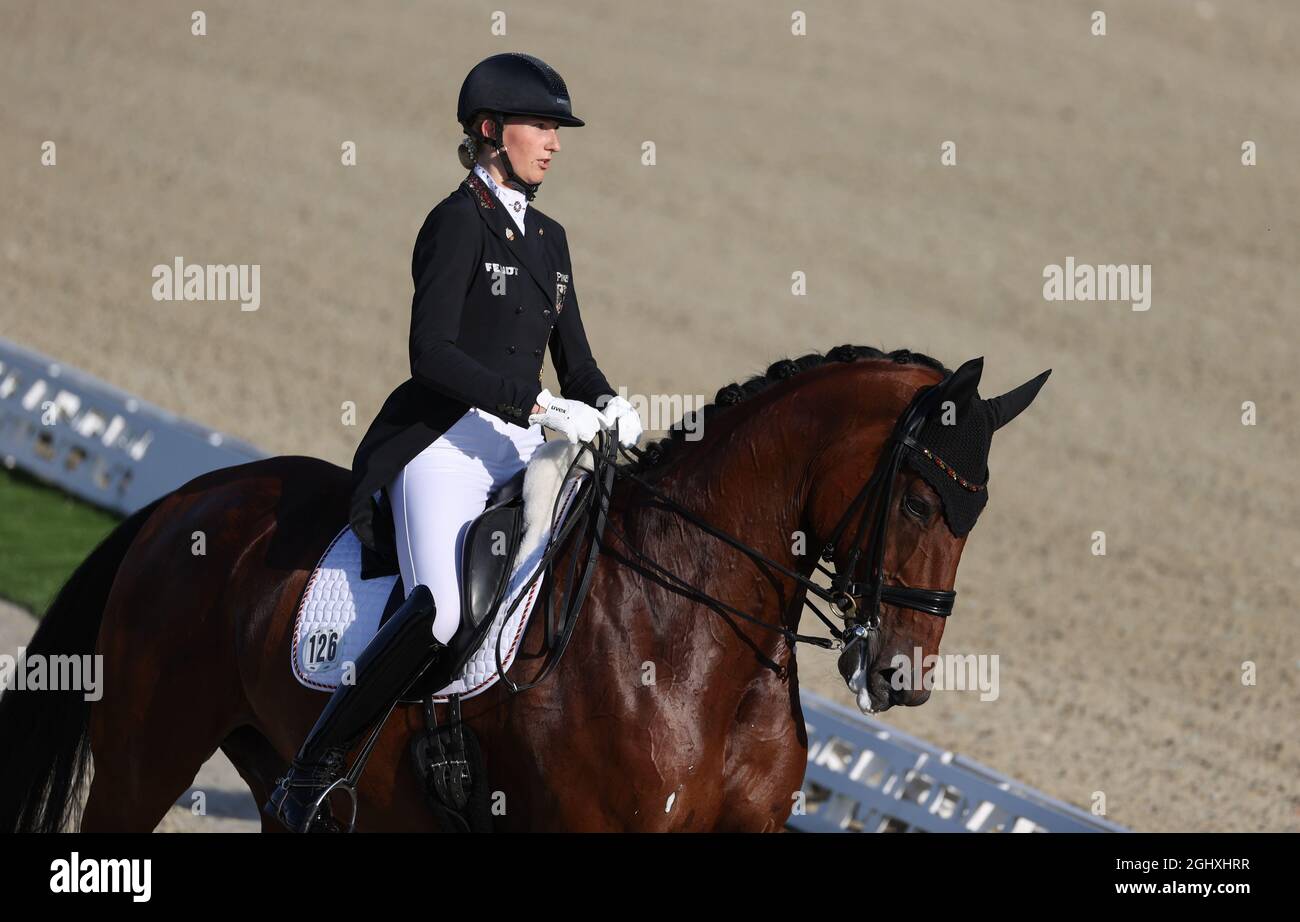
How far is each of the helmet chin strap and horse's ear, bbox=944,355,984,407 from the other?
4.80 feet

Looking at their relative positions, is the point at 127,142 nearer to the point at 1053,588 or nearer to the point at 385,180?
the point at 385,180

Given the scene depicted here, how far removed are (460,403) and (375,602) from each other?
26.7 inches

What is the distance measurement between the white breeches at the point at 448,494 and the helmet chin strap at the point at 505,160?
706 mm

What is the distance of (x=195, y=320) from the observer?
1562 centimetres

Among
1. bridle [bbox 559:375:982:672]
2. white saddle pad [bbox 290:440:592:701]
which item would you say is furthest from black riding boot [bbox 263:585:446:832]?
bridle [bbox 559:375:982:672]

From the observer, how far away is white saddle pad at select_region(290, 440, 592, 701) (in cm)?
458

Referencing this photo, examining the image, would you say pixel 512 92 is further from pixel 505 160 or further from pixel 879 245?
pixel 879 245

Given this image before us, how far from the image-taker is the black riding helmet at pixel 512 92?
4.64 metres

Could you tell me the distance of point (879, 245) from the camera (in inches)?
758

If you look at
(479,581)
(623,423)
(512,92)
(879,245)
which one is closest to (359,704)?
(479,581)

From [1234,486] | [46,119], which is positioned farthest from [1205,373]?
[46,119]

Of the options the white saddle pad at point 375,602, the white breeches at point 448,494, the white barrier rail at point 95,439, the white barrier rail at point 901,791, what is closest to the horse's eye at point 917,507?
the white saddle pad at point 375,602

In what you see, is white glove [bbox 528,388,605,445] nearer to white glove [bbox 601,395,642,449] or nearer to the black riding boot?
white glove [bbox 601,395,642,449]

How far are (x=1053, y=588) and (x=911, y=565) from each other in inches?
308
